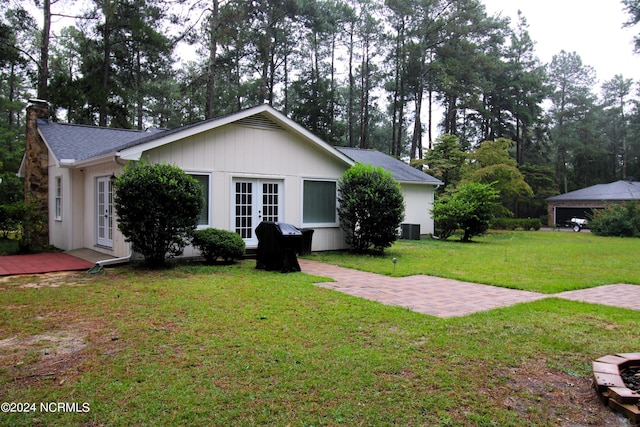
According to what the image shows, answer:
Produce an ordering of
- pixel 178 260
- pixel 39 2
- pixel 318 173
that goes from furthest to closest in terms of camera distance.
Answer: pixel 39 2 → pixel 318 173 → pixel 178 260

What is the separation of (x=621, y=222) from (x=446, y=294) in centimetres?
2011

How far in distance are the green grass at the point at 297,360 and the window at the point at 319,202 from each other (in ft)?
17.5

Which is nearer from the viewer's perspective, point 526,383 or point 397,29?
point 526,383

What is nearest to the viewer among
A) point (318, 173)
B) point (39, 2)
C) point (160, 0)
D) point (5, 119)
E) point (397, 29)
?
point (318, 173)

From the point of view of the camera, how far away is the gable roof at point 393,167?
Answer: 16953 millimetres

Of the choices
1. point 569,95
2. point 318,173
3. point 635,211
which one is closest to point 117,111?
point 318,173

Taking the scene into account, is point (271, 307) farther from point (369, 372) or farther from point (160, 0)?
point (160, 0)

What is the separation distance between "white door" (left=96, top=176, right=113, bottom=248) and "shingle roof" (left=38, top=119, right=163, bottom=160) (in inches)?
47.5

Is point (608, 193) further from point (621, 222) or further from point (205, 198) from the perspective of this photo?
point (205, 198)

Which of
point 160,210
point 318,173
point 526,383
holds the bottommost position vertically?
point 526,383

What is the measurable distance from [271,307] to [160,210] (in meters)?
3.63

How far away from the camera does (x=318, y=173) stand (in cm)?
1151

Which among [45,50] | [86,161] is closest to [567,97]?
[45,50]

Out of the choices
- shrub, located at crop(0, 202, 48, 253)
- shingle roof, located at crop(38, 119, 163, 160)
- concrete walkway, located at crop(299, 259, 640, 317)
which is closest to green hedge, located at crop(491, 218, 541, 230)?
concrete walkway, located at crop(299, 259, 640, 317)
